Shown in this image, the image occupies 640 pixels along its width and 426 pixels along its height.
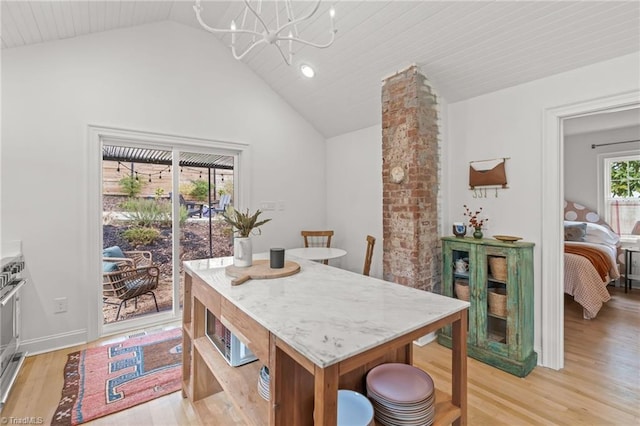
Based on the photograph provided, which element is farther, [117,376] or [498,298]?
[498,298]

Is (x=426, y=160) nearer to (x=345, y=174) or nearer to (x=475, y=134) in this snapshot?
(x=475, y=134)

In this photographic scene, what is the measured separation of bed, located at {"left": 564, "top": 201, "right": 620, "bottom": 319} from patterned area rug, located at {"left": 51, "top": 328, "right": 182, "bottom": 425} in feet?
13.4

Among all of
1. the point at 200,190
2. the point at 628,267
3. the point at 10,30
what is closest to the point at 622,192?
the point at 628,267

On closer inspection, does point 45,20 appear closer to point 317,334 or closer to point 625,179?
point 317,334

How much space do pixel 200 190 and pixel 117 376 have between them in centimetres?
195

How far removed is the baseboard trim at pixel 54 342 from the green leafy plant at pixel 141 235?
3.00 feet

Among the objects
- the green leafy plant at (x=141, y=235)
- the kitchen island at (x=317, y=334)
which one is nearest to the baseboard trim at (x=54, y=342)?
the green leafy plant at (x=141, y=235)

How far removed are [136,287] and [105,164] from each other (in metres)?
1.28

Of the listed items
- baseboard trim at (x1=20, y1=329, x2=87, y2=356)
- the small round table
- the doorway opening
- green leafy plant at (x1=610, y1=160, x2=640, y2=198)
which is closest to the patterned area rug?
baseboard trim at (x1=20, y1=329, x2=87, y2=356)

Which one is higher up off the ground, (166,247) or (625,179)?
(625,179)

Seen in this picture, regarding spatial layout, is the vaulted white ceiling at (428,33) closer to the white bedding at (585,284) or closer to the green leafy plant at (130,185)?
the green leafy plant at (130,185)

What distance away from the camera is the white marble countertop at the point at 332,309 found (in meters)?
0.94

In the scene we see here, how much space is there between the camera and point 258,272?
168 centimetres

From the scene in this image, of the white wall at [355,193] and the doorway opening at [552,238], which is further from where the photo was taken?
the white wall at [355,193]
